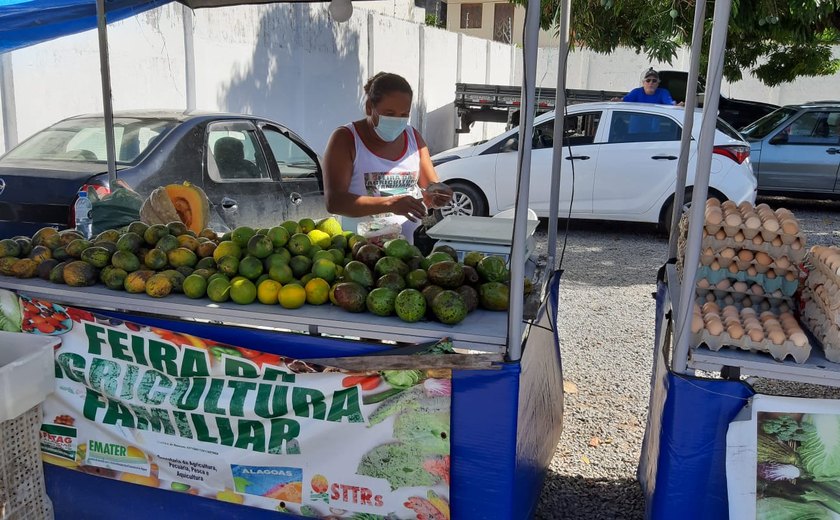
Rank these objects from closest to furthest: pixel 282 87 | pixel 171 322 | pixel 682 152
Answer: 1. pixel 171 322
2. pixel 682 152
3. pixel 282 87

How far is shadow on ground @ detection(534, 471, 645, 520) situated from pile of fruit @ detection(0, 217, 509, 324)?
1237 millimetres

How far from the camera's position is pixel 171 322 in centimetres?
254

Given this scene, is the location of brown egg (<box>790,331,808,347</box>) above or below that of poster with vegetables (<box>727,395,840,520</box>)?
above

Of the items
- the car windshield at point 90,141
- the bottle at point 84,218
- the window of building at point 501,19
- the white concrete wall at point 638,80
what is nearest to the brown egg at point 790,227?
the bottle at point 84,218

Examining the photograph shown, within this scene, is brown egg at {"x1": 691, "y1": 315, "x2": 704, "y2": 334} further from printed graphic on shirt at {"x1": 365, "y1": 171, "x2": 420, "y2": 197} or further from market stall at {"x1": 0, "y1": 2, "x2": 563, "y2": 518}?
printed graphic on shirt at {"x1": 365, "y1": 171, "x2": 420, "y2": 197}

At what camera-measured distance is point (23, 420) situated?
254cm

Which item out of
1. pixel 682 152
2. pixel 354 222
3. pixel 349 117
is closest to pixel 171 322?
pixel 354 222

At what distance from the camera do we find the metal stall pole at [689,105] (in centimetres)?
277

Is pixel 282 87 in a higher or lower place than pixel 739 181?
higher

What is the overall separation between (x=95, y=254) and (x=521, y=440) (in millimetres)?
1746

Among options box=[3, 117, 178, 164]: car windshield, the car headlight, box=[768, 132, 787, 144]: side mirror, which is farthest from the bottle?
box=[768, 132, 787, 144]: side mirror

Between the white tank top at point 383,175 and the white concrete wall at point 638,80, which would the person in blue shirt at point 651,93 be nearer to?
the white tank top at point 383,175

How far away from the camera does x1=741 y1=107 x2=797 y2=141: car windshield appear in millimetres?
10930

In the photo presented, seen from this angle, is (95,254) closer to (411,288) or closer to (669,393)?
(411,288)
